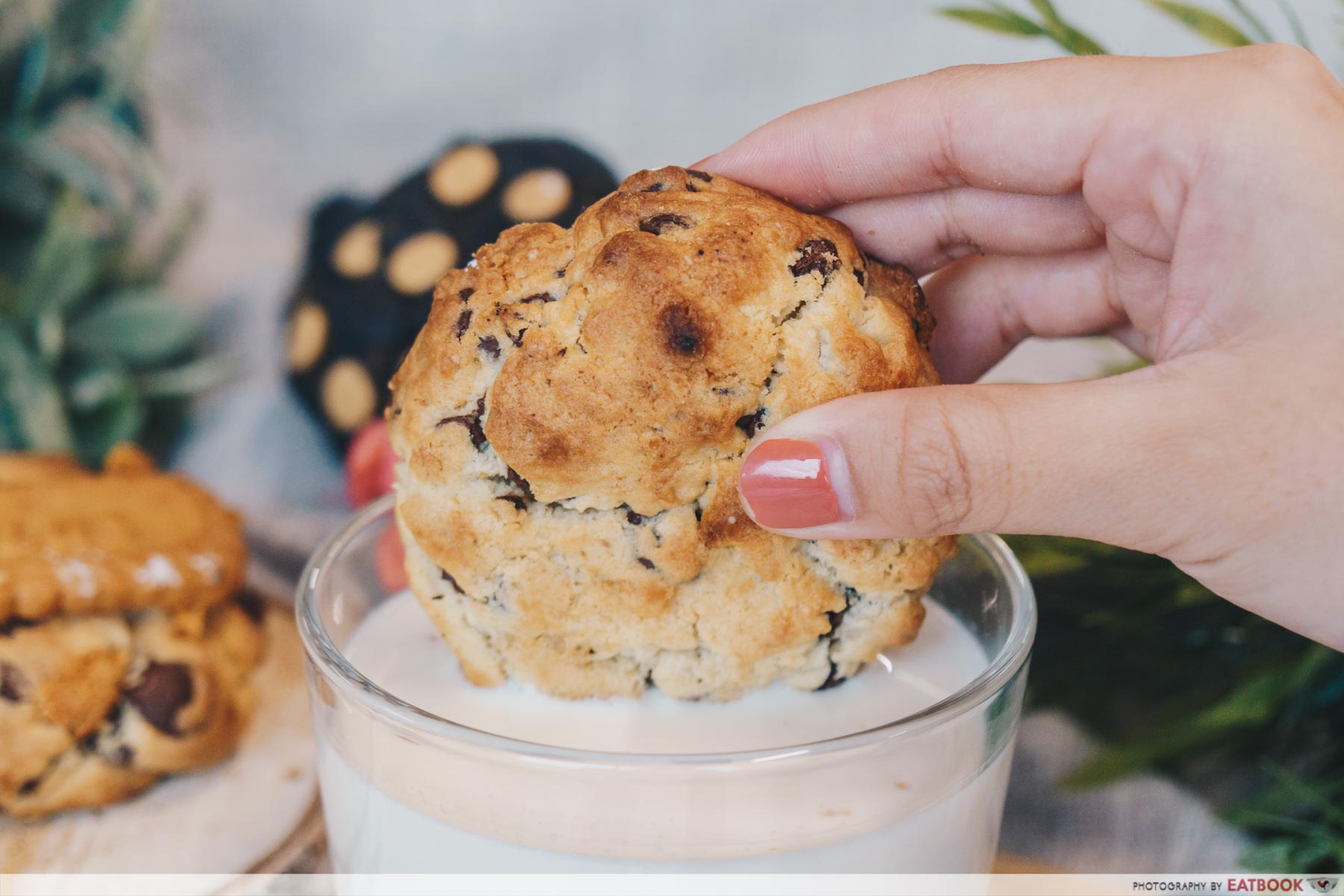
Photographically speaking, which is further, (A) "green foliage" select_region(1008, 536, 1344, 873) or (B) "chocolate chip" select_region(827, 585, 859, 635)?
(A) "green foliage" select_region(1008, 536, 1344, 873)

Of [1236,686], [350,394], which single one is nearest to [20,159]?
[350,394]

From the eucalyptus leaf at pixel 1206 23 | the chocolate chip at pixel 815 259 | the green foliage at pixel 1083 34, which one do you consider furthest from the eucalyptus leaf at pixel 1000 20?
the chocolate chip at pixel 815 259

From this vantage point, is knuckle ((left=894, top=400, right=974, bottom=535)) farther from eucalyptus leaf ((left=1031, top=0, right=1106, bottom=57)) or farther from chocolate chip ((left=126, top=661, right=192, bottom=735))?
chocolate chip ((left=126, top=661, right=192, bottom=735))

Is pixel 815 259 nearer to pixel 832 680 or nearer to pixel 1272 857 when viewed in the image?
pixel 832 680

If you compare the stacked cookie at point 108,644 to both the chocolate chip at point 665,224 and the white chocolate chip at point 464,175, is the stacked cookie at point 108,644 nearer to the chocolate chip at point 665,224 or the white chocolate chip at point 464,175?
the white chocolate chip at point 464,175

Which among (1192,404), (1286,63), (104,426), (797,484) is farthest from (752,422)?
(104,426)

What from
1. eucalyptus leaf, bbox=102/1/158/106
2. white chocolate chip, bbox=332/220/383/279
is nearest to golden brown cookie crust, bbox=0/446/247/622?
white chocolate chip, bbox=332/220/383/279
